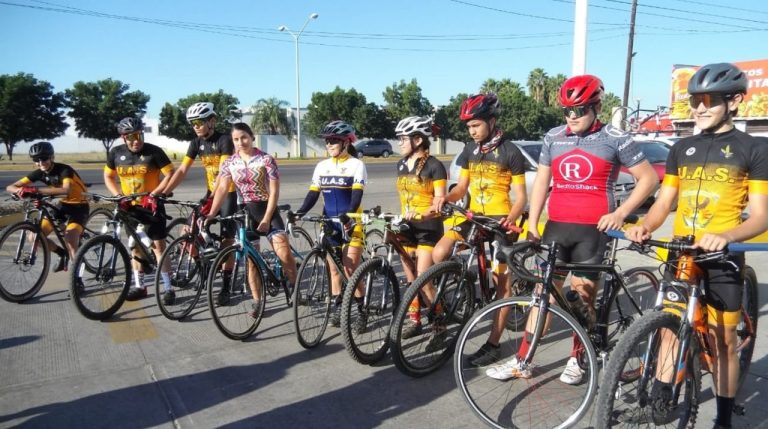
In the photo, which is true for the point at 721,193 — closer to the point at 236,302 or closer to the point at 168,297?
the point at 236,302

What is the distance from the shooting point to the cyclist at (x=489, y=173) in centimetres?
425

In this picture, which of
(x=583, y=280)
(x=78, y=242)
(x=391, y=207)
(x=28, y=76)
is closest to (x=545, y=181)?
(x=583, y=280)

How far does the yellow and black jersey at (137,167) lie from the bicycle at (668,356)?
4946mm

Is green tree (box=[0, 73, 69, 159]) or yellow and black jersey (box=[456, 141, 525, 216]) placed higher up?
green tree (box=[0, 73, 69, 159])

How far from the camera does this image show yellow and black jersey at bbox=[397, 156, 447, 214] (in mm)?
4633

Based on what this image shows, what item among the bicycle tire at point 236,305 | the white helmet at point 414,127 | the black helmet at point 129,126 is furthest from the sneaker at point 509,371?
the black helmet at point 129,126

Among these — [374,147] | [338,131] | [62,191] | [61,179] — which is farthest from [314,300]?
[374,147]

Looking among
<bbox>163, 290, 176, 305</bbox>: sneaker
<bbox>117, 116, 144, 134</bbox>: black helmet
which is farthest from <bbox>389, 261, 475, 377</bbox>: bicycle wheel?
<bbox>117, 116, 144, 134</bbox>: black helmet

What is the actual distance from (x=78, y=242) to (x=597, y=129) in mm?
5837

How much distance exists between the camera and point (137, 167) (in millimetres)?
5867

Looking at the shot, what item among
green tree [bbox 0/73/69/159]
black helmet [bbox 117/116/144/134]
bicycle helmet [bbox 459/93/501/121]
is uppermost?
green tree [bbox 0/73/69/159]

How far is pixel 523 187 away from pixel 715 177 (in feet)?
5.48

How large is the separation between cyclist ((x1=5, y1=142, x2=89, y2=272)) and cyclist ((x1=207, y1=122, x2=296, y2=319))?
6.98 ft

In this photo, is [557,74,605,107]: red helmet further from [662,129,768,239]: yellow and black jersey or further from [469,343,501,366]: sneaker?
[469,343,501,366]: sneaker
